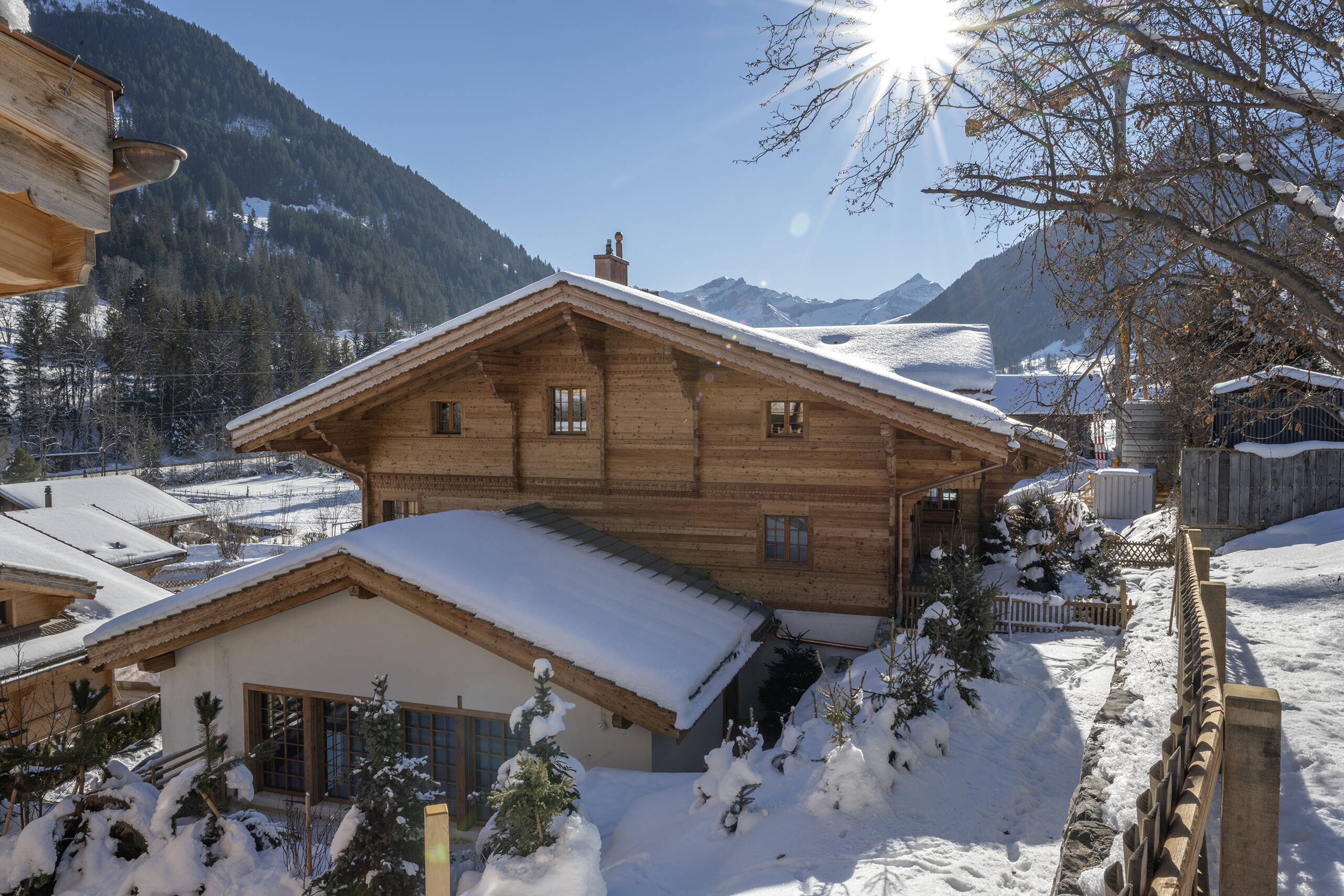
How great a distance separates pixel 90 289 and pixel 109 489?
87.7 metres

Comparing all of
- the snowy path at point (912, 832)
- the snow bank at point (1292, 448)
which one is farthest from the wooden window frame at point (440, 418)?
the snow bank at point (1292, 448)

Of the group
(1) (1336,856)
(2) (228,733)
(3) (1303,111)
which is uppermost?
(3) (1303,111)

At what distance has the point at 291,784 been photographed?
10523 mm

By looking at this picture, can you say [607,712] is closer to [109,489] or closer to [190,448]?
[109,489]

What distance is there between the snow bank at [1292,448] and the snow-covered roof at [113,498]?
45783mm

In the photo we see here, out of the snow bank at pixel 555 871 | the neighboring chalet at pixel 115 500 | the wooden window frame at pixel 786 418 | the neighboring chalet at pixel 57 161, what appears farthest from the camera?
the neighboring chalet at pixel 115 500

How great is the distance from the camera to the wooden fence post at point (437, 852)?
13.8 ft

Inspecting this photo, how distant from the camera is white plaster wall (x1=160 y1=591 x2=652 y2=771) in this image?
9750mm

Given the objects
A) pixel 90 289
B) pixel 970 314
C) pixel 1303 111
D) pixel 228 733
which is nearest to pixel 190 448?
pixel 90 289

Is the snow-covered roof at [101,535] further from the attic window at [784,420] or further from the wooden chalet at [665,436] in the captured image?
the attic window at [784,420]

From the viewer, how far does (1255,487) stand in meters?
18.3

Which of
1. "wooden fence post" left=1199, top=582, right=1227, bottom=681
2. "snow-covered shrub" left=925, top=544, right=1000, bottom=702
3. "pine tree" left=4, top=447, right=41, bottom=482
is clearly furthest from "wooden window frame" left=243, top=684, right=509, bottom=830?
"pine tree" left=4, top=447, right=41, bottom=482

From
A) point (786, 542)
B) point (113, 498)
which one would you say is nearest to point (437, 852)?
point (786, 542)

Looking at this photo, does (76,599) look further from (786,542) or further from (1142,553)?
(1142,553)
